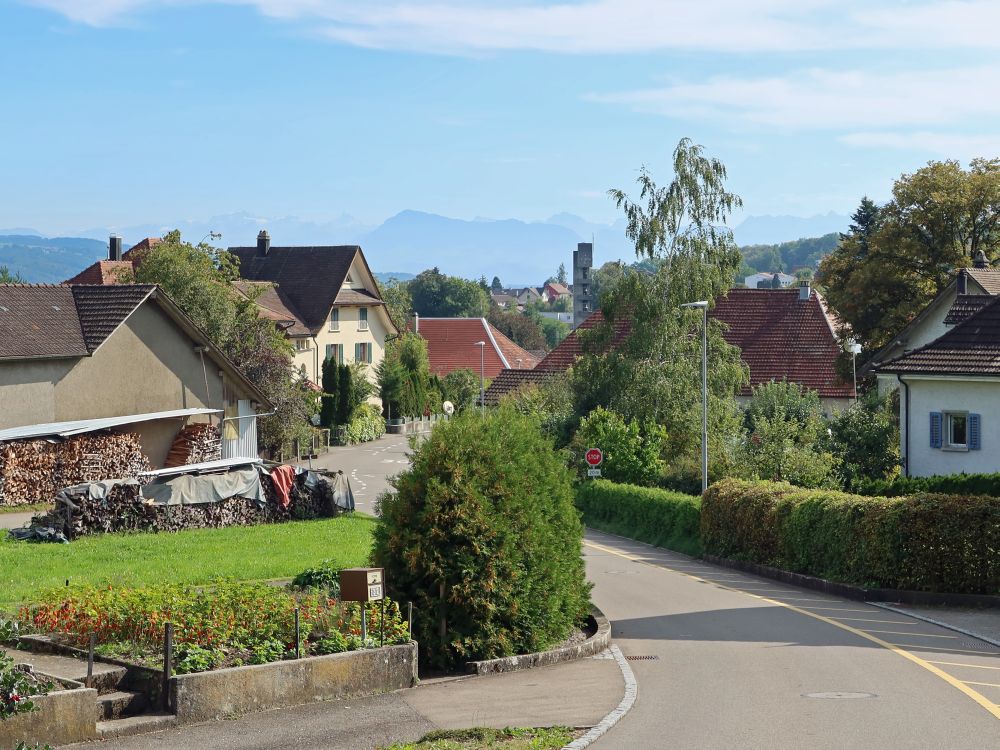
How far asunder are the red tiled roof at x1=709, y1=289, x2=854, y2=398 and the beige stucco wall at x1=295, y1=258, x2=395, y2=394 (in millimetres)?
26398

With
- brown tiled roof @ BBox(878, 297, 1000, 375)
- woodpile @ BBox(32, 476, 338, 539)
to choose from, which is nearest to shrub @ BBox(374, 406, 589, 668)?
woodpile @ BBox(32, 476, 338, 539)

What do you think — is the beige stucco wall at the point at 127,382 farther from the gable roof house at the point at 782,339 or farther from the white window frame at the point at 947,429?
the white window frame at the point at 947,429

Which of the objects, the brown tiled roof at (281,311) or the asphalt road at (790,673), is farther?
the brown tiled roof at (281,311)

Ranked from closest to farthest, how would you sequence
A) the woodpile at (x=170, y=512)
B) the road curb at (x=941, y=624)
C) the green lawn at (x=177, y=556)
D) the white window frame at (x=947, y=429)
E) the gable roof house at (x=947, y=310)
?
the road curb at (x=941, y=624) → the green lawn at (x=177, y=556) → the woodpile at (x=170, y=512) → the white window frame at (x=947, y=429) → the gable roof house at (x=947, y=310)

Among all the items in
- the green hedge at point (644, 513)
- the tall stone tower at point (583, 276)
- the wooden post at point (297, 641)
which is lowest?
the green hedge at point (644, 513)

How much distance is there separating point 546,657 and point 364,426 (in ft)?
187

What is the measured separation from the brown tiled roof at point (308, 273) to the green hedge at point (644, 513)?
3868 cm

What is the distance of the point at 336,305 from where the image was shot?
265 ft

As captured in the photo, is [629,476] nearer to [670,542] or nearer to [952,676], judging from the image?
[670,542]

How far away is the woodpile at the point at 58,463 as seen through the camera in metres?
35.2

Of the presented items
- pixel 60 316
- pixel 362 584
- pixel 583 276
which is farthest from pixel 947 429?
pixel 583 276

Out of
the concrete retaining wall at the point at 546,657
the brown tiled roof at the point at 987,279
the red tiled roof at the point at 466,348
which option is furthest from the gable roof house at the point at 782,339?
the concrete retaining wall at the point at 546,657

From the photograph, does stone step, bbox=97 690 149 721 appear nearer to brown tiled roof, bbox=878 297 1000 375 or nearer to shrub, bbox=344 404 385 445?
brown tiled roof, bbox=878 297 1000 375

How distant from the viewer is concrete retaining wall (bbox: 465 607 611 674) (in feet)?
54.4
